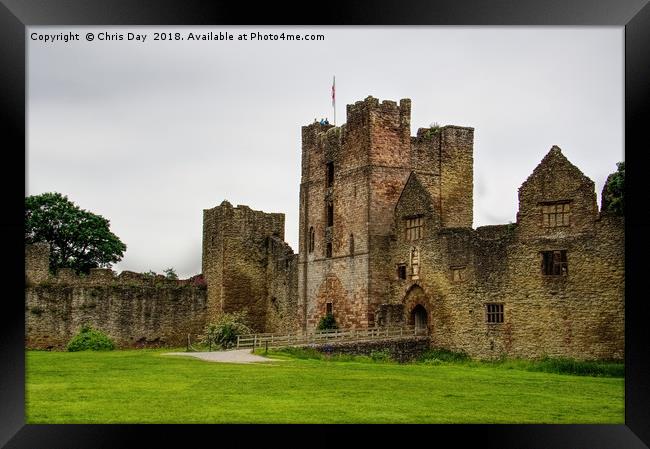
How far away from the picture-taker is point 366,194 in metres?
44.0

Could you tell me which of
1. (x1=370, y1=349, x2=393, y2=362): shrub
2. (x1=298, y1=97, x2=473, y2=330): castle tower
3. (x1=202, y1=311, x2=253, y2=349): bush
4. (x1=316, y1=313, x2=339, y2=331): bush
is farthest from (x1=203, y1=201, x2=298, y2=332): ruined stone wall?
(x1=370, y1=349, x2=393, y2=362): shrub

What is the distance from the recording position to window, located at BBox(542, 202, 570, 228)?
114 feet

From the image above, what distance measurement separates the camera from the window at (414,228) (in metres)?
41.6

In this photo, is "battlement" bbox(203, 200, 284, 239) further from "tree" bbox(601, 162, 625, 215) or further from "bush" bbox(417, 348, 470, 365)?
"tree" bbox(601, 162, 625, 215)

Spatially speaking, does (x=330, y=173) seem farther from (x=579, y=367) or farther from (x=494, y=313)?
(x=579, y=367)

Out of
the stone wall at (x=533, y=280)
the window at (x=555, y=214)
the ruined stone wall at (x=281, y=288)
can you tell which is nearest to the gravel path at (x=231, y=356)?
the stone wall at (x=533, y=280)

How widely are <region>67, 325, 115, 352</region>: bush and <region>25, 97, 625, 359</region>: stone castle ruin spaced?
1.74m

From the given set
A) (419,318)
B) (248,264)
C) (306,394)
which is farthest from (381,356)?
(248,264)

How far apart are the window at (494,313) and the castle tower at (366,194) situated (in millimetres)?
6703

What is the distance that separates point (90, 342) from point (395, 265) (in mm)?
14325

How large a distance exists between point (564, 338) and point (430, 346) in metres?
6.67
